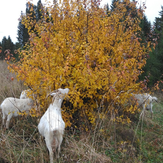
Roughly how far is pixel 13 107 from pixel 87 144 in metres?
2.09

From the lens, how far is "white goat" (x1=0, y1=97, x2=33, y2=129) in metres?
4.02

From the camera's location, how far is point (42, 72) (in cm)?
400

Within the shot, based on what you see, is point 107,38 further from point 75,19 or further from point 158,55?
point 158,55

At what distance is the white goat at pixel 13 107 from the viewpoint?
4.02 meters

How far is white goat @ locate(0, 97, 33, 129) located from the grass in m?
0.24

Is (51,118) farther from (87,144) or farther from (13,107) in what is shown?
(13,107)

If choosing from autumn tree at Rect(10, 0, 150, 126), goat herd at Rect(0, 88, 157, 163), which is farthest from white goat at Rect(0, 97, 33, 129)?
autumn tree at Rect(10, 0, 150, 126)

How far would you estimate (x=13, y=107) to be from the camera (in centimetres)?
409

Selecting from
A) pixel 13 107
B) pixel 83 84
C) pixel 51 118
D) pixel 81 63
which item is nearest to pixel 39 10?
pixel 81 63

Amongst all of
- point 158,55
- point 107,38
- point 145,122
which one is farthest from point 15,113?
point 158,55

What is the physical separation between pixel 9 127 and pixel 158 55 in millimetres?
11224

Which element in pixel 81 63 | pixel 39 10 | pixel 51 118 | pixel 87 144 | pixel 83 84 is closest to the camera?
A: pixel 51 118

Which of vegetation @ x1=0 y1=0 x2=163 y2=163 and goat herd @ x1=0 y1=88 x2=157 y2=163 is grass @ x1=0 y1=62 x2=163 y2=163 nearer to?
vegetation @ x1=0 y1=0 x2=163 y2=163

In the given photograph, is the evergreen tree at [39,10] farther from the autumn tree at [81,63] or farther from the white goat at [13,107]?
the white goat at [13,107]
